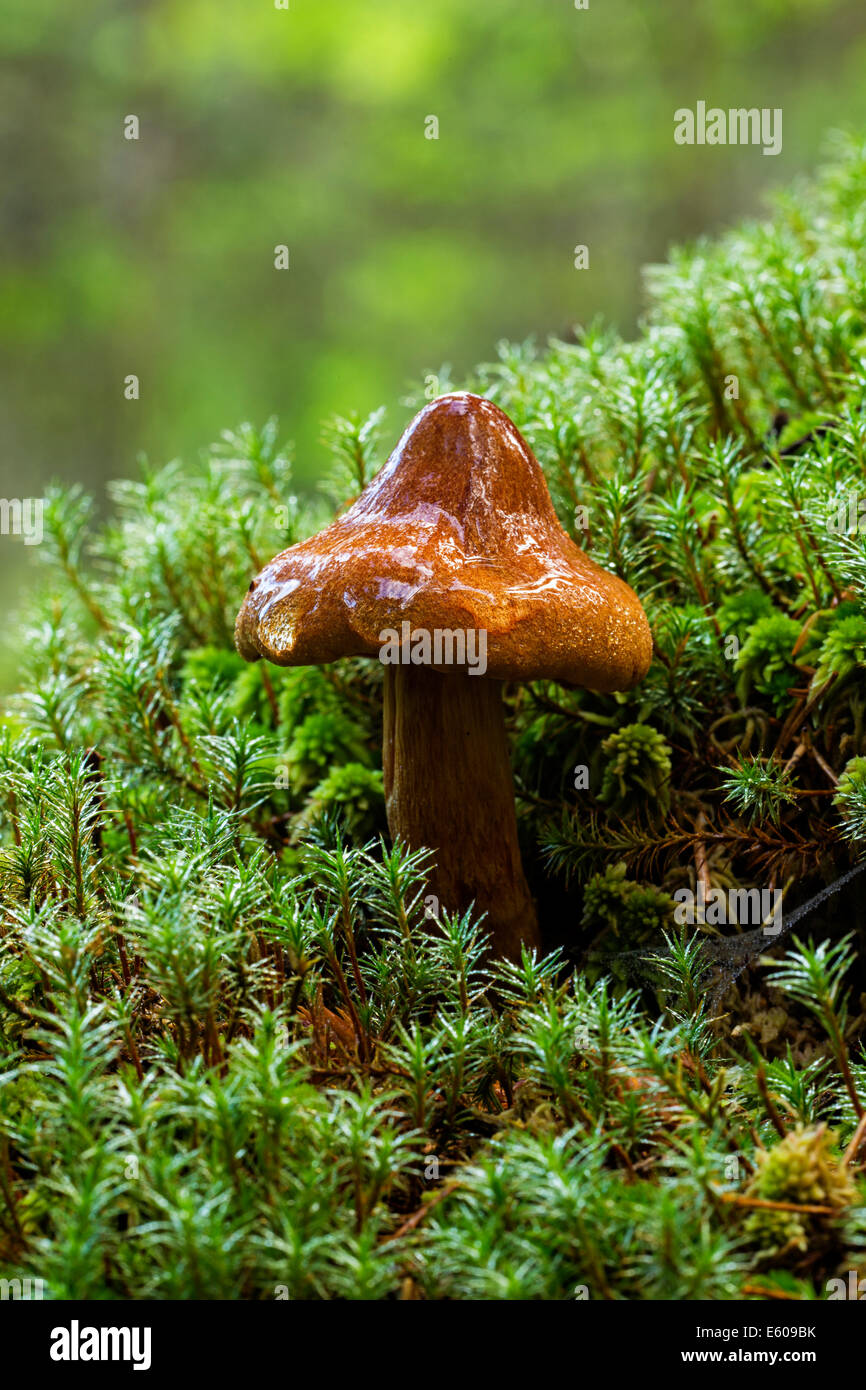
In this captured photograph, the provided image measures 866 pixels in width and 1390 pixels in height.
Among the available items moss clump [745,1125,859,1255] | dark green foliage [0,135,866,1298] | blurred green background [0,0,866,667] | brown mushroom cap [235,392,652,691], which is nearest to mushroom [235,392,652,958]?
brown mushroom cap [235,392,652,691]

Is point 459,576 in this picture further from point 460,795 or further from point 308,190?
point 308,190

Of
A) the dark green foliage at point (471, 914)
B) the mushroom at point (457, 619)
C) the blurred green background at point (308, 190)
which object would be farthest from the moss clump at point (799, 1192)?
the blurred green background at point (308, 190)

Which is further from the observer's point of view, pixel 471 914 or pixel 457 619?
pixel 471 914

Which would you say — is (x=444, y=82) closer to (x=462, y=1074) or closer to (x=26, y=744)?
(x=26, y=744)

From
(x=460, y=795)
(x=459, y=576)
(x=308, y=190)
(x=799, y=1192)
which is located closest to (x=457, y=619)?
(x=459, y=576)

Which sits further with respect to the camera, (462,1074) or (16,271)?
(16,271)

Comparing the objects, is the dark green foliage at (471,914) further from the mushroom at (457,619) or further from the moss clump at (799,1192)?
the mushroom at (457,619)
